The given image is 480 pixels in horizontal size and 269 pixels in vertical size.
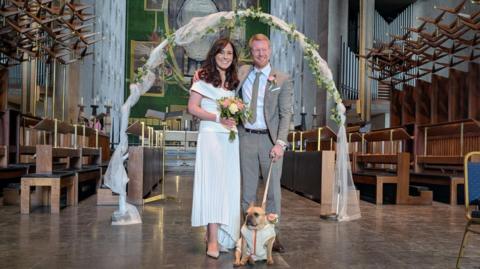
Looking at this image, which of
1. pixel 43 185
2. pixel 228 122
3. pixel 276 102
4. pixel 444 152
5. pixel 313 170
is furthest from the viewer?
pixel 444 152

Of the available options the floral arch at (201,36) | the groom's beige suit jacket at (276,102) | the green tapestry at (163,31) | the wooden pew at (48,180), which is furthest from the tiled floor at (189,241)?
the green tapestry at (163,31)

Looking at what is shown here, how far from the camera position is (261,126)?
348 cm

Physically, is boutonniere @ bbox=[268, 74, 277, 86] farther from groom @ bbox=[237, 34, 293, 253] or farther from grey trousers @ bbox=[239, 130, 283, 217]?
grey trousers @ bbox=[239, 130, 283, 217]

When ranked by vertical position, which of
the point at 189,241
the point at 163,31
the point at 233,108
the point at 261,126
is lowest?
the point at 189,241

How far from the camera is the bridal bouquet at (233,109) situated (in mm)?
3203

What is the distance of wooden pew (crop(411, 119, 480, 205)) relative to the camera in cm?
772

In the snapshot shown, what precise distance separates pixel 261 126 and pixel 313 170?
3.75m

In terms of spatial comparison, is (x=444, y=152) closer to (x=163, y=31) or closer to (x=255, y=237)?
(x=255, y=237)

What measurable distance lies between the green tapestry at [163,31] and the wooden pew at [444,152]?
13.2m

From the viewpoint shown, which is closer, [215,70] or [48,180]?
[215,70]

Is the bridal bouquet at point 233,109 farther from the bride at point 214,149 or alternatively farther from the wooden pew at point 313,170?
the wooden pew at point 313,170

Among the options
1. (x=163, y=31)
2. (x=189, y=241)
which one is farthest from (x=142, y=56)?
(x=189, y=241)

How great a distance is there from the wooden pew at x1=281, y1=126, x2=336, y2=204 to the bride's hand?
2853 mm

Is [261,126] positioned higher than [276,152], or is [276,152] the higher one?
[261,126]
